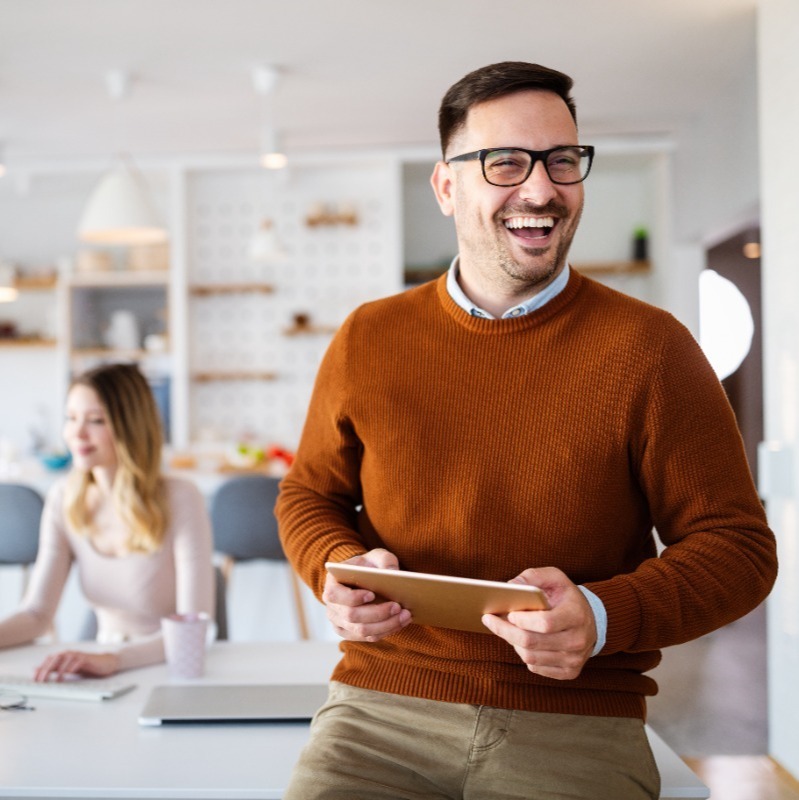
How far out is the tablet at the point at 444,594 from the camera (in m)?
1.05

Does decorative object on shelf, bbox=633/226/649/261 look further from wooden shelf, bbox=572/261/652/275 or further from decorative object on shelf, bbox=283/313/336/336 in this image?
decorative object on shelf, bbox=283/313/336/336

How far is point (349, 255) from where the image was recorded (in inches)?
256

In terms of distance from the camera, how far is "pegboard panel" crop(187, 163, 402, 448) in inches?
256

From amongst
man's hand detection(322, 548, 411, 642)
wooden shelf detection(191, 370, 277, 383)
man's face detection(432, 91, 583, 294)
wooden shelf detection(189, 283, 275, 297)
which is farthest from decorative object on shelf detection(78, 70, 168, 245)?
man's hand detection(322, 548, 411, 642)

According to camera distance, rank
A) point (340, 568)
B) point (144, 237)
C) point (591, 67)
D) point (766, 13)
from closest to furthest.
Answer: point (340, 568), point (766, 13), point (144, 237), point (591, 67)

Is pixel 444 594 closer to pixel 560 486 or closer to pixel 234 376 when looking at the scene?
pixel 560 486

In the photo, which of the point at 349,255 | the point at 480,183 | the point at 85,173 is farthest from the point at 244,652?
the point at 85,173

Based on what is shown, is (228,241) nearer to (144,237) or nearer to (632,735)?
(144,237)

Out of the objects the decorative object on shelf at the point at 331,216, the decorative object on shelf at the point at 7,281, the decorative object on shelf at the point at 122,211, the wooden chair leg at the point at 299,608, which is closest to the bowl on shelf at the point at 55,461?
the decorative object on shelf at the point at 122,211

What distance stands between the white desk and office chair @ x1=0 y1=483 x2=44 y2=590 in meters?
1.92

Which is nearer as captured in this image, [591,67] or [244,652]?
[244,652]

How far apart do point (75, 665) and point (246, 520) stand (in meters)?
1.89

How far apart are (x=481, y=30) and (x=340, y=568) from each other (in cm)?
356

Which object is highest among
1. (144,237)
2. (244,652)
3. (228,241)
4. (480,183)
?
(228,241)
